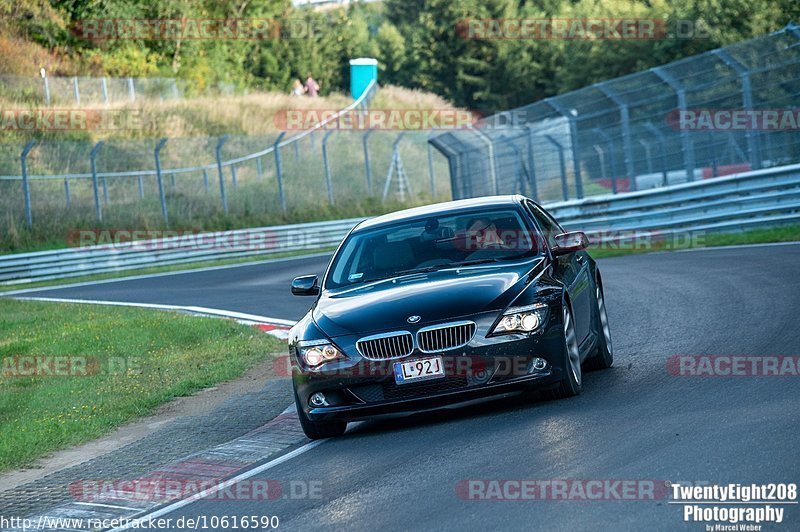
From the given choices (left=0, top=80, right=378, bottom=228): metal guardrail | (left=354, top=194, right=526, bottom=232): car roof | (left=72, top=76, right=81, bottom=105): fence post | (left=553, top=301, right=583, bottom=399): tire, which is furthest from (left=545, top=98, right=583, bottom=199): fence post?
(left=72, top=76, right=81, bottom=105): fence post

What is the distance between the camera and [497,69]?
8200 centimetres

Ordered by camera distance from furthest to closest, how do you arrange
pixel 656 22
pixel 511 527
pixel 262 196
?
pixel 656 22, pixel 262 196, pixel 511 527

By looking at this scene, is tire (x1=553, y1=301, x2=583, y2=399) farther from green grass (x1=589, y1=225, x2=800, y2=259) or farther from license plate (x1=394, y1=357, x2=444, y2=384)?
green grass (x1=589, y1=225, x2=800, y2=259)

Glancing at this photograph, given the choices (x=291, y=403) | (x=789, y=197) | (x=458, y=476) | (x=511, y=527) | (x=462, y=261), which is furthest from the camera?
(x=789, y=197)

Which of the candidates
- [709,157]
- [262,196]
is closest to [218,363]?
[709,157]

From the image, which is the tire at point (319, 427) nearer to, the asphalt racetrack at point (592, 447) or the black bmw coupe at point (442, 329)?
the black bmw coupe at point (442, 329)

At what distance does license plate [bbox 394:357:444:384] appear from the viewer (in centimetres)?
788

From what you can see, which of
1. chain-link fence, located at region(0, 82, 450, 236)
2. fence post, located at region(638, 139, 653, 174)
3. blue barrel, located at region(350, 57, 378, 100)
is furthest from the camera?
blue barrel, located at region(350, 57, 378, 100)

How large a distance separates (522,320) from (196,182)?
34.0 metres

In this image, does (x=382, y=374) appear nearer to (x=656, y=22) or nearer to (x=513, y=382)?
(x=513, y=382)

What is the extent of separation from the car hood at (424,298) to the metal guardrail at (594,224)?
39.9 feet

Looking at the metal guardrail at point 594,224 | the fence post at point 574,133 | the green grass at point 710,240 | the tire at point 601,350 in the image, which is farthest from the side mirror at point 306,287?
the fence post at point 574,133

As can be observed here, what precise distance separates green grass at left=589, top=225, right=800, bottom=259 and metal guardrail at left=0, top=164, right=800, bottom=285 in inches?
5.6

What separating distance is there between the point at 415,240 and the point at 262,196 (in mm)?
33262
